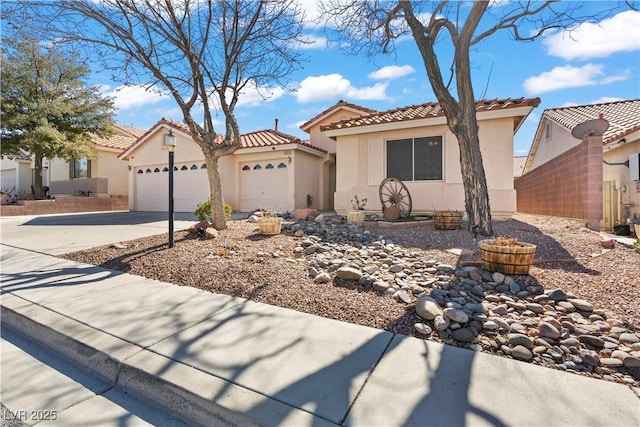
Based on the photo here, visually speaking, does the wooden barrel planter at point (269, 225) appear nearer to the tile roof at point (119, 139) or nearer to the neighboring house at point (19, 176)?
the tile roof at point (119, 139)

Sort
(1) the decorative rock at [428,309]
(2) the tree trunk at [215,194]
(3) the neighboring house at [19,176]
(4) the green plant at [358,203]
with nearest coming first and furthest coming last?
(1) the decorative rock at [428,309] < (2) the tree trunk at [215,194] < (4) the green plant at [358,203] < (3) the neighboring house at [19,176]

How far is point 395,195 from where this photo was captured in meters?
9.61

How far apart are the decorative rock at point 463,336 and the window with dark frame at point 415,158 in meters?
8.08

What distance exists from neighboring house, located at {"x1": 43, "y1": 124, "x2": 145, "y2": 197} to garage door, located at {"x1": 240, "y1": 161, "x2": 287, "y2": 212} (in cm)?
939

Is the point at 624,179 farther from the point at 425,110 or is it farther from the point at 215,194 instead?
the point at 215,194

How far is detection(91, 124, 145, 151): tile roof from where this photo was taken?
19.5m

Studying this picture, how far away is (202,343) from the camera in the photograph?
8.95ft

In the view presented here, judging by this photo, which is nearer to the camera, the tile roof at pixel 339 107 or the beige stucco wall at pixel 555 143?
the beige stucco wall at pixel 555 143

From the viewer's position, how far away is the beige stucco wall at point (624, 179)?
857 centimetres

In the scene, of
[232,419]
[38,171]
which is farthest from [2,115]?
[232,419]

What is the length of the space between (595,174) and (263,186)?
11.5m

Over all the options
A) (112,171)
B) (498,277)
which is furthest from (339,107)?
(112,171)

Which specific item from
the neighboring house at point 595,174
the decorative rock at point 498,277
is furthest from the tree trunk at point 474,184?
the neighboring house at point 595,174

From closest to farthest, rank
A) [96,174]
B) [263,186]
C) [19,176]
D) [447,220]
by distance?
[447,220] → [263,186] → [96,174] → [19,176]
